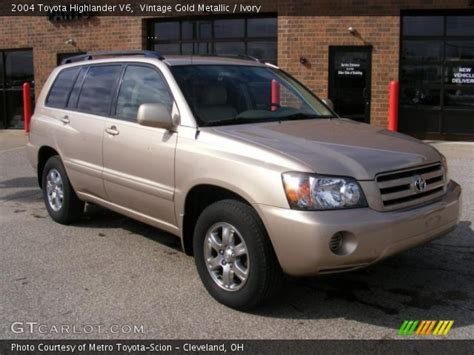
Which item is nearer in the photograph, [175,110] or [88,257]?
[175,110]

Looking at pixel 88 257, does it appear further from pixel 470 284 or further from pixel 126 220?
pixel 470 284

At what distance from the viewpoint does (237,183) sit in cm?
382

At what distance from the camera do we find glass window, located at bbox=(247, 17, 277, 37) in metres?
13.8

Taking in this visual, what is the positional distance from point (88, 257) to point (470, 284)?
3191mm

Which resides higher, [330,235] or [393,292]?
[330,235]

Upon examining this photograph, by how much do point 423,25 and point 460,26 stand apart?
0.79 m

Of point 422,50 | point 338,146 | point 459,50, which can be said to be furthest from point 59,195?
point 459,50

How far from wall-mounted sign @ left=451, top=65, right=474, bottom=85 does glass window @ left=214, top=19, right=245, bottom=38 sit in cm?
501

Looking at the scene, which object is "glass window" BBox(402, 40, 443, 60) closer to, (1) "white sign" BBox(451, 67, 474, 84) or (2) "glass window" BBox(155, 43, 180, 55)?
(1) "white sign" BBox(451, 67, 474, 84)

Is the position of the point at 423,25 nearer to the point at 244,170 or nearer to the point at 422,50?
the point at 422,50

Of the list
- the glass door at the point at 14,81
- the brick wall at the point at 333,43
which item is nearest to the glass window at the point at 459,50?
the brick wall at the point at 333,43

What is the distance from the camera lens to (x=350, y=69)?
1320 cm
